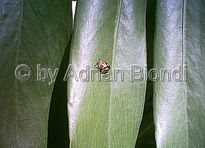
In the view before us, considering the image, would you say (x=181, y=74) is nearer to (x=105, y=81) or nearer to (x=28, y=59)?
(x=105, y=81)

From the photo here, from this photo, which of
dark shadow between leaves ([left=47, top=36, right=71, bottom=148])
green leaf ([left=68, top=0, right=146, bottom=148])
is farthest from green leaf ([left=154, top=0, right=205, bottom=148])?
dark shadow between leaves ([left=47, top=36, right=71, bottom=148])

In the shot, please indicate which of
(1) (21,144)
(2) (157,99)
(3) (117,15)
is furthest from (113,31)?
(1) (21,144)

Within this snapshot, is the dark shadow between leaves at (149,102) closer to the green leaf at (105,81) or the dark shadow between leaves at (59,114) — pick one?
the green leaf at (105,81)

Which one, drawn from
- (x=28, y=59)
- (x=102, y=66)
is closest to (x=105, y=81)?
(x=102, y=66)

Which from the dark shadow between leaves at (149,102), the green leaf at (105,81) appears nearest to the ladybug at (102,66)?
the green leaf at (105,81)

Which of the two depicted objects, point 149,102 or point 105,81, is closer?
point 105,81
